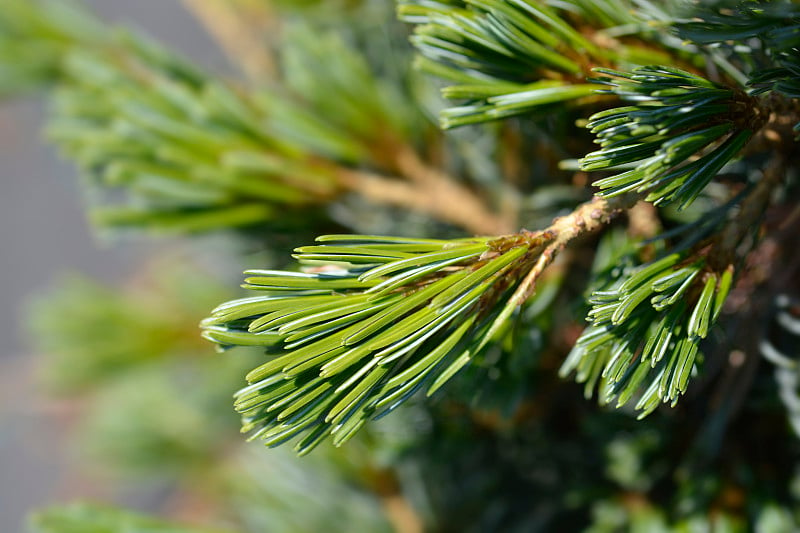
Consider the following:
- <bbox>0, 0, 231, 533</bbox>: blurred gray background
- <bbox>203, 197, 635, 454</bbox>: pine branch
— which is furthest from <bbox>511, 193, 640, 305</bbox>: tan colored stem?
<bbox>0, 0, 231, 533</bbox>: blurred gray background

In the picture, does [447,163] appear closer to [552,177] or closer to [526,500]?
[552,177]

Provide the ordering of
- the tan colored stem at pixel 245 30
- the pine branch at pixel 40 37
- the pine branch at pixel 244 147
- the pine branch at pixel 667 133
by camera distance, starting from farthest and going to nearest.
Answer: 1. the tan colored stem at pixel 245 30
2. the pine branch at pixel 40 37
3. the pine branch at pixel 244 147
4. the pine branch at pixel 667 133

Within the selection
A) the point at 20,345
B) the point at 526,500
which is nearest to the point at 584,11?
the point at 526,500

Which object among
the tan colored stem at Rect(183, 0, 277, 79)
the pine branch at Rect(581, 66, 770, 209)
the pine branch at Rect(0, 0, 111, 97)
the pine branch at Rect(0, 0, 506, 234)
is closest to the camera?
the pine branch at Rect(581, 66, 770, 209)

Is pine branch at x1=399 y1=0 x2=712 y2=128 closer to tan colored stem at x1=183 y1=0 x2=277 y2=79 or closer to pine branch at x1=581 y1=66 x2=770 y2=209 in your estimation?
pine branch at x1=581 y1=66 x2=770 y2=209

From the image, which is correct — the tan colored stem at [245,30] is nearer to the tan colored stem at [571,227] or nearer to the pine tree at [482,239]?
the pine tree at [482,239]

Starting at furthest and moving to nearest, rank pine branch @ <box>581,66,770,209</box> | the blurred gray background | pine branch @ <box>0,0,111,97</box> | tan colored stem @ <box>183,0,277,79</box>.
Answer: the blurred gray background → tan colored stem @ <box>183,0,277,79</box> → pine branch @ <box>0,0,111,97</box> → pine branch @ <box>581,66,770,209</box>

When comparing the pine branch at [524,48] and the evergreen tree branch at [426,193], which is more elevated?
the pine branch at [524,48]

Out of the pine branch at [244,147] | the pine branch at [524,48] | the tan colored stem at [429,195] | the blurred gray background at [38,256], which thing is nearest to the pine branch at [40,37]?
the pine branch at [244,147]

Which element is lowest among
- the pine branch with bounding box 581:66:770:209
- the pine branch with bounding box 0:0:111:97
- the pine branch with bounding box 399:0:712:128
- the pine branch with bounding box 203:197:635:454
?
the pine branch with bounding box 203:197:635:454
